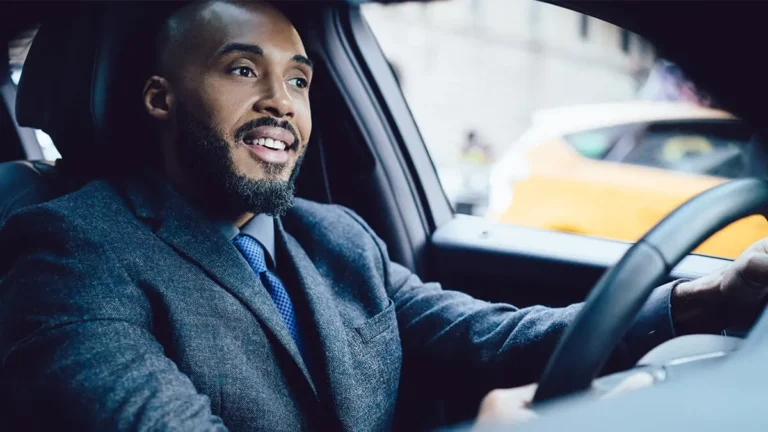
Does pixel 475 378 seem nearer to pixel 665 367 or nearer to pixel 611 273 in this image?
pixel 665 367

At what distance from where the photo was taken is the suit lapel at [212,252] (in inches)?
53.7

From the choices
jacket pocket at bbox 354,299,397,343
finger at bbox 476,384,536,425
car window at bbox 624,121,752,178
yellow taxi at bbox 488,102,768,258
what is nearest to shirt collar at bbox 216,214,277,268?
jacket pocket at bbox 354,299,397,343

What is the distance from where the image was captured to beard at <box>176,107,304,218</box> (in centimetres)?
148

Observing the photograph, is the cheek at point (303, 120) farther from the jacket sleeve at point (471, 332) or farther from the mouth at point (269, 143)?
the jacket sleeve at point (471, 332)

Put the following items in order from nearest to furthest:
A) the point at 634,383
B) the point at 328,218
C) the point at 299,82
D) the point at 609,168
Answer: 1. the point at 634,383
2. the point at 299,82
3. the point at 328,218
4. the point at 609,168

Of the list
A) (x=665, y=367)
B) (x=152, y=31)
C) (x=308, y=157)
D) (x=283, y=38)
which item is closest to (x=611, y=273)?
(x=665, y=367)

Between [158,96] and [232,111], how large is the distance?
177 mm

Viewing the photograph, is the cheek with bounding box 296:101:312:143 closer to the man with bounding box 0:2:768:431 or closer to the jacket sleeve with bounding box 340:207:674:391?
the man with bounding box 0:2:768:431

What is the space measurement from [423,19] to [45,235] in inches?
589

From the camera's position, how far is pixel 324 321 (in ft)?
4.84

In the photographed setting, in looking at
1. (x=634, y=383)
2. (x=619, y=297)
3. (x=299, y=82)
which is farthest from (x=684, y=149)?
(x=619, y=297)

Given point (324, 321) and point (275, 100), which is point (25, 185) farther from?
point (324, 321)

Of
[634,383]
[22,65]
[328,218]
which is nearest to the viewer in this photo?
[634,383]

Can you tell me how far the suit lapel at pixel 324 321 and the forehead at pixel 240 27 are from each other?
1.32ft
